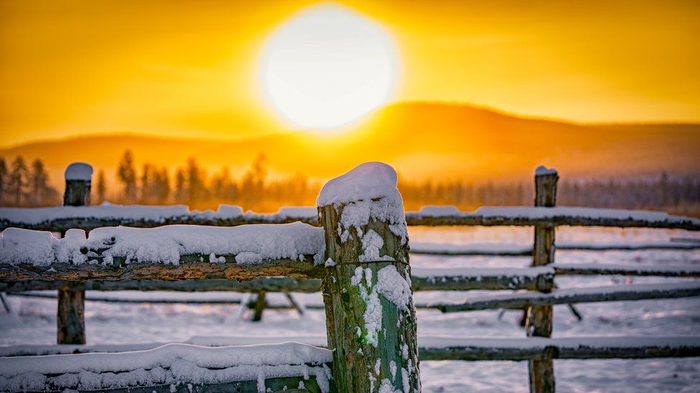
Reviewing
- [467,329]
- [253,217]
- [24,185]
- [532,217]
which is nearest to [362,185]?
[253,217]

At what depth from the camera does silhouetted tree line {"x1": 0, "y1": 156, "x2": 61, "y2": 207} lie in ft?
272

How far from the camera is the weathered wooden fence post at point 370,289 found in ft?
5.12

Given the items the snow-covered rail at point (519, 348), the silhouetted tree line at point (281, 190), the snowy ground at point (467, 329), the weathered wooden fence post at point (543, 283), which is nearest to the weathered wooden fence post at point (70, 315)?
the snow-covered rail at point (519, 348)

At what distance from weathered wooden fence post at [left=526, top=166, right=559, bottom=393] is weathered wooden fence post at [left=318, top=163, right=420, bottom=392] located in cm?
301

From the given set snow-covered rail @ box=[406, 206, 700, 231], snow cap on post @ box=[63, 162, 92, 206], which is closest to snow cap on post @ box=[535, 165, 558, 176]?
snow-covered rail @ box=[406, 206, 700, 231]

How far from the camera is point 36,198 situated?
86188 mm

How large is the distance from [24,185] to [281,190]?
1668 inches

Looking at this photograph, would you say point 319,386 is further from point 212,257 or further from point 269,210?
point 269,210

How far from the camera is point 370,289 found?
1.58 metres

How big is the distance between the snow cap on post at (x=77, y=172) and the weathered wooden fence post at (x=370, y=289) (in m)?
3.34

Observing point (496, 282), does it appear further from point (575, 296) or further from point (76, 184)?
point (76, 184)

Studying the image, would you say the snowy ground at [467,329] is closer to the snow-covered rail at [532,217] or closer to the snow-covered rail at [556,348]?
the snow-covered rail at [556,348]

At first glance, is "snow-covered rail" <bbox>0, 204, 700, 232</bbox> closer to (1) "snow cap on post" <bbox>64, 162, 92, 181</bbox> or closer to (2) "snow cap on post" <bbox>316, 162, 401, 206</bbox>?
(1) "snow cap on post" <bbox>64, 162, 92, 181</bbox>

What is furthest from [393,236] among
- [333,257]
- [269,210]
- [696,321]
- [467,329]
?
[696,321]
